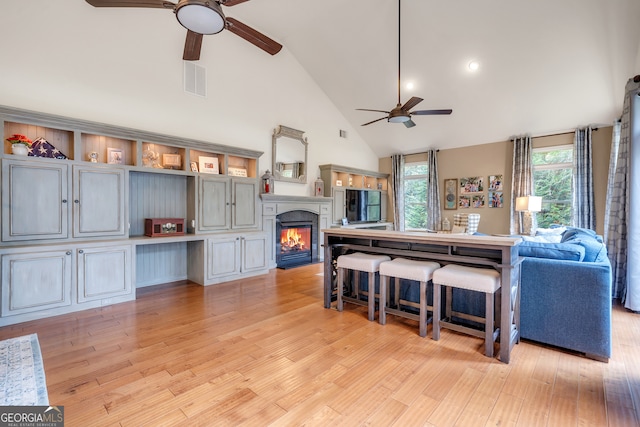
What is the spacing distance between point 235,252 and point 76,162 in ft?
7.75

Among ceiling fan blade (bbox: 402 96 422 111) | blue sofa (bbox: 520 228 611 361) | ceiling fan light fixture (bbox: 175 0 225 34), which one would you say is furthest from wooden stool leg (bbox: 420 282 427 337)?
ceiling fan light fixture (bbox: 175 0 225 34)

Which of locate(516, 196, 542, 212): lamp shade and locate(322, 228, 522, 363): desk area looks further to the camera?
locate(516, 196, 542, 212): lamp shade

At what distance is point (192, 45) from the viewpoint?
3225 mm

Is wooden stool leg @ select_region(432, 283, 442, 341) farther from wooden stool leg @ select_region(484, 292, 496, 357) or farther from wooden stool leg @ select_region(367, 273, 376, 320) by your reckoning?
wooden stool leg @ select_region(367, 273, 376, 320)

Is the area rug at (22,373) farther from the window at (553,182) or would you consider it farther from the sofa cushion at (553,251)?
the window at (553,182)

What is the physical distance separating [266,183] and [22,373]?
4.07 meters

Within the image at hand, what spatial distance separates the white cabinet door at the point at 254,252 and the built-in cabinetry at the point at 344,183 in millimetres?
2273

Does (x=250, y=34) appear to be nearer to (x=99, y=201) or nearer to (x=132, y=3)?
(x=132, y=3)

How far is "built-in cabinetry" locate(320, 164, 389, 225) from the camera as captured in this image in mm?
7012

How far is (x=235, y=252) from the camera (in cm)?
492

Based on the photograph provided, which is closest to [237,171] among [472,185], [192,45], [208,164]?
[208,164]

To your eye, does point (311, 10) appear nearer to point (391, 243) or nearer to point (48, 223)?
point (391, 243)

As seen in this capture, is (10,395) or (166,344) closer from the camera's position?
(10,395)

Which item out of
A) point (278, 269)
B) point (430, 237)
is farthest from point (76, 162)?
point (430, 237)
